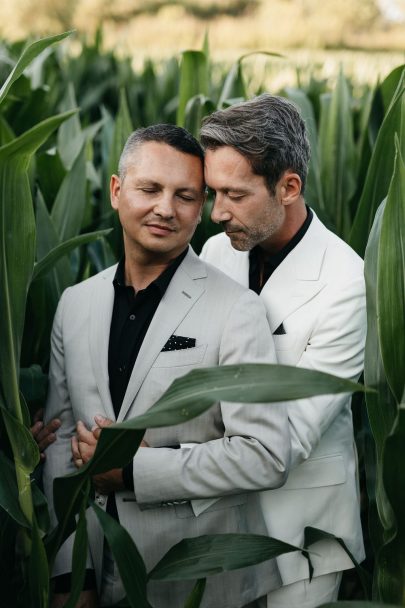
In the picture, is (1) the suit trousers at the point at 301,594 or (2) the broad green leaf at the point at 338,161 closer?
(1) the suit trousers at the point at 301,594

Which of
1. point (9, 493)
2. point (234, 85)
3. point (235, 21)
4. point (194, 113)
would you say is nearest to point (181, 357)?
point (9, 493)

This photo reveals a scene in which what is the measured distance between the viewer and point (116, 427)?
3.99 ft

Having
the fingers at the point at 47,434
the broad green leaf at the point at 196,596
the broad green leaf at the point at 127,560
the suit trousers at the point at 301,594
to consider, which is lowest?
the suit trousers at the point at 301,594

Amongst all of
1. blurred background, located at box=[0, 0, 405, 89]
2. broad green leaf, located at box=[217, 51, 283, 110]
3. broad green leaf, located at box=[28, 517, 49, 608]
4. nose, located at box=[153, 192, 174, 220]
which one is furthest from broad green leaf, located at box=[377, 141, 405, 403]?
blurred background, located at box=[0, 0, 405, 89]

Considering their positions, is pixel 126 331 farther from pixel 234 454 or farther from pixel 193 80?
pixel 193 80

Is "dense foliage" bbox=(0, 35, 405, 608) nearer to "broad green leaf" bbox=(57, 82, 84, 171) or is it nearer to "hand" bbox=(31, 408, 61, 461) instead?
"hand" bbox=(31, 408, 61, 461)

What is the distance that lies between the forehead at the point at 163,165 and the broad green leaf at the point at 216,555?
0.57 m

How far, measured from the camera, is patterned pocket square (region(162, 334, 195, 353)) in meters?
1.59

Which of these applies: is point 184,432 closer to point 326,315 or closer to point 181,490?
point 181,490

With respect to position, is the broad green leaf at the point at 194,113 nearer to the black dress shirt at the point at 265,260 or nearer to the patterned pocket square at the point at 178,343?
the black dress shirt at the point at 265,260

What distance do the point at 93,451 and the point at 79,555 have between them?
0.19 metres

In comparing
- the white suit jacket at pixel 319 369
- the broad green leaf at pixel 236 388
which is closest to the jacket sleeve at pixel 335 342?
the white suit jacket at pixel 319 369

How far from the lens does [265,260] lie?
71.7 inches

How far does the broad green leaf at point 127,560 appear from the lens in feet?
4.64
